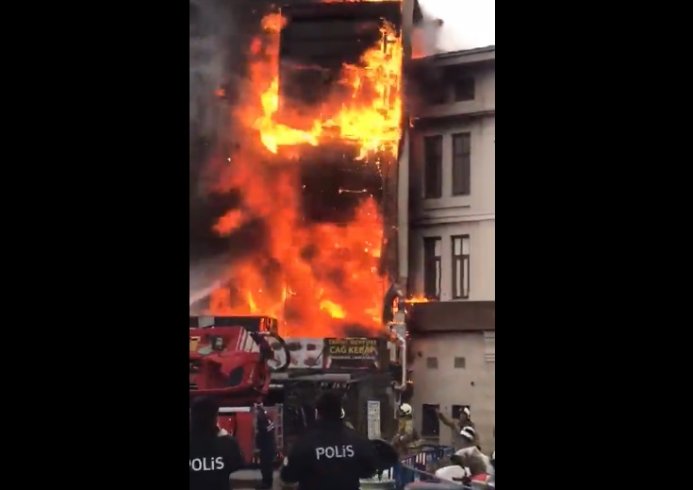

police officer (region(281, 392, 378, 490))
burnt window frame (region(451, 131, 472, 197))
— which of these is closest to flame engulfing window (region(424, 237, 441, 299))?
burnt window frame (region(451, 131, 472, 197))

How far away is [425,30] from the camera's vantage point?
489 cm

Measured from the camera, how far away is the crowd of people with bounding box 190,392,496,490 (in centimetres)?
479

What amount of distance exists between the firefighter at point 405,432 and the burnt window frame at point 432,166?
125cm

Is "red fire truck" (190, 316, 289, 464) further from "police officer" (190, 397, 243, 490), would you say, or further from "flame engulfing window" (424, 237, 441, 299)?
"flame engulfing window" (424, 237, 441, 299)

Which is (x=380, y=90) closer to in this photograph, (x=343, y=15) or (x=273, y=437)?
(x=343, y=15)

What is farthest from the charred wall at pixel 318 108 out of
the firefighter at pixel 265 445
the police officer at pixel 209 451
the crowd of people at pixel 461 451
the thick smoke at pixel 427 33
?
the police officer at pixel 209 451

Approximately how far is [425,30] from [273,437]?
2.54m

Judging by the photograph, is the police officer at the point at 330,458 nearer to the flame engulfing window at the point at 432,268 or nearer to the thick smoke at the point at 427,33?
the flame engulfing window at the point at 432,268

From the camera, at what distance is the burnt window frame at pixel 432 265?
4.87 m

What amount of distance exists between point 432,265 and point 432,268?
0.06ft

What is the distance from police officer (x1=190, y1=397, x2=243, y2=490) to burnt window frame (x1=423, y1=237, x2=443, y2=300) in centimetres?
142

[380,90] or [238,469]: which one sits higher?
[380,90]

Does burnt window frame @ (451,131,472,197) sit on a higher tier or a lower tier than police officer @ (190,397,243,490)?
higher
